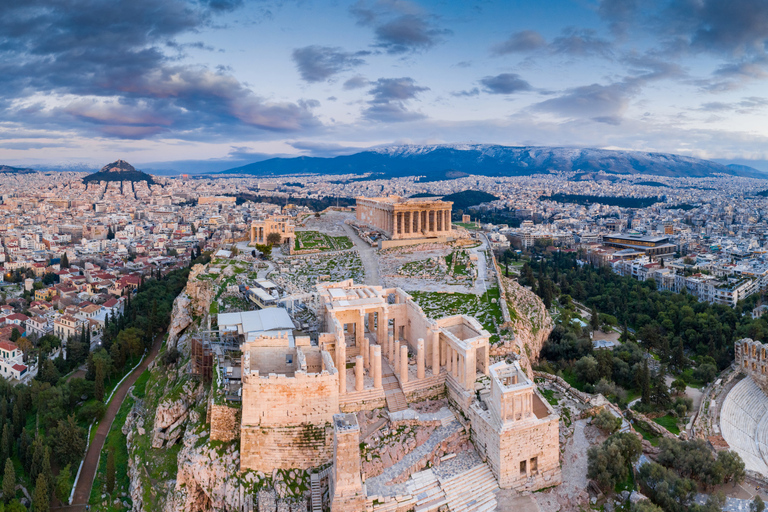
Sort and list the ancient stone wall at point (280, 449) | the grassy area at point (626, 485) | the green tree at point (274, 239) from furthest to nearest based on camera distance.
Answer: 1. the green tree at point (274, 239)
2. the grassy area at point (626, 485)
3. the ancient stone wall at point (280, 449)

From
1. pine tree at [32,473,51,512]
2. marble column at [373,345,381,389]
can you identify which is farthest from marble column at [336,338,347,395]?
pine tree at [32,473,51,512]

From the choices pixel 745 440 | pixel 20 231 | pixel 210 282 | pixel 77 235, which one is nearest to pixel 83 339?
pixel 210 282

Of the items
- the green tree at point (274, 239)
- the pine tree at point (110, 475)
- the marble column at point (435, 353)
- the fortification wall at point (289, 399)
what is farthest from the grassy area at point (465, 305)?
the green tree at point (274, 239)

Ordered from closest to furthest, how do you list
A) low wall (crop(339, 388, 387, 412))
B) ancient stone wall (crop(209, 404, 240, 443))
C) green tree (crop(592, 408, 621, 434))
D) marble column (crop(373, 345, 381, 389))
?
ancient stone wall (crop(209, 404, 240, 443))
low wall (crop(339, 388, 387, 412))
marble column (crop(373, 345, 381, 389))
green tree (crop(592, 408, 621, 434))

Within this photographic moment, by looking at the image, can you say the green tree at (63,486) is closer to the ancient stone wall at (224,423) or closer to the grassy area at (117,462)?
the grassy area at (117,462)

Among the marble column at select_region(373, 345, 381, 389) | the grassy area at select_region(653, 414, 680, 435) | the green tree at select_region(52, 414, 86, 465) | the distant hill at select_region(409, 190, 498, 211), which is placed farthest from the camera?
the distant hill at select_region(409, 190, 498, 211)

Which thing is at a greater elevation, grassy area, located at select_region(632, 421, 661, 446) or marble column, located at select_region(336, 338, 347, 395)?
marble column, located at select_region(336, 338, 347, 395)

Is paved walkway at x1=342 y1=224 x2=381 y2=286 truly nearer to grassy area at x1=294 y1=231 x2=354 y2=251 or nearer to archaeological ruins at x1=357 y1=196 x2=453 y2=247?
grassy area at x1=294 y1=231 x2=354 y2=251
